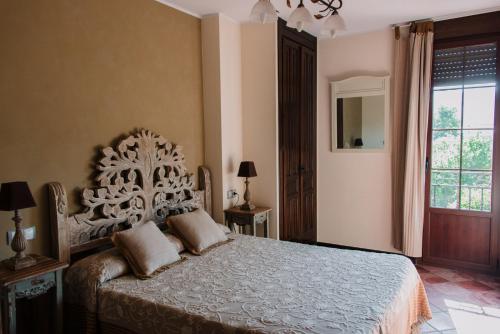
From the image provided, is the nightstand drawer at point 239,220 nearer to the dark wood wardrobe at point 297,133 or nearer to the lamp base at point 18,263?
the dark wood wardrobe at point 297,133

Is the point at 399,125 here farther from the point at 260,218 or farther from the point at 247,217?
the point at 247,217

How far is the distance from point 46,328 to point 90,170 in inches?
42.4

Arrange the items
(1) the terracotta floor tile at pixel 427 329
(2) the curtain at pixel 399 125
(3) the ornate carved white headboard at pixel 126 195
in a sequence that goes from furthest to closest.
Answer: (2) the curtain at pixel 399 125, (1) the terracotta floor tile at pixel 427 329, (3) the ornate carved white headboard at pixel 126 195

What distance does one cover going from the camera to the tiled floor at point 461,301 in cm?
295

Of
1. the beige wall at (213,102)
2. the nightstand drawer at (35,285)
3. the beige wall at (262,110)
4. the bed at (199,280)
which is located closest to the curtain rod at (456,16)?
the beige wall at (262,110)

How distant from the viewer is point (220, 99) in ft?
12.2

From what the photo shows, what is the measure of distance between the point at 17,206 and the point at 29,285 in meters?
0.45

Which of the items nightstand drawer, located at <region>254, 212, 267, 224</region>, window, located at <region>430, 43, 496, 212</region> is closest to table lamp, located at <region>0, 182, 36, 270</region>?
nightstand drawer, located at <region>254, 212, 267, 224</region>

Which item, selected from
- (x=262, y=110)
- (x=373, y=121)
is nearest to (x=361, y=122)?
(x=373, y=121)

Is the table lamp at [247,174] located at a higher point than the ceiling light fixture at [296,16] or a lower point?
lower

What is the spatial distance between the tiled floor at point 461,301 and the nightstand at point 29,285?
102 inches

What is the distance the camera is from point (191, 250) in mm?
2988

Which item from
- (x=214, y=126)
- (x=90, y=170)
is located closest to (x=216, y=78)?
(x=214, y=126)

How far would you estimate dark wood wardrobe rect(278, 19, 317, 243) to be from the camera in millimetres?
4070
